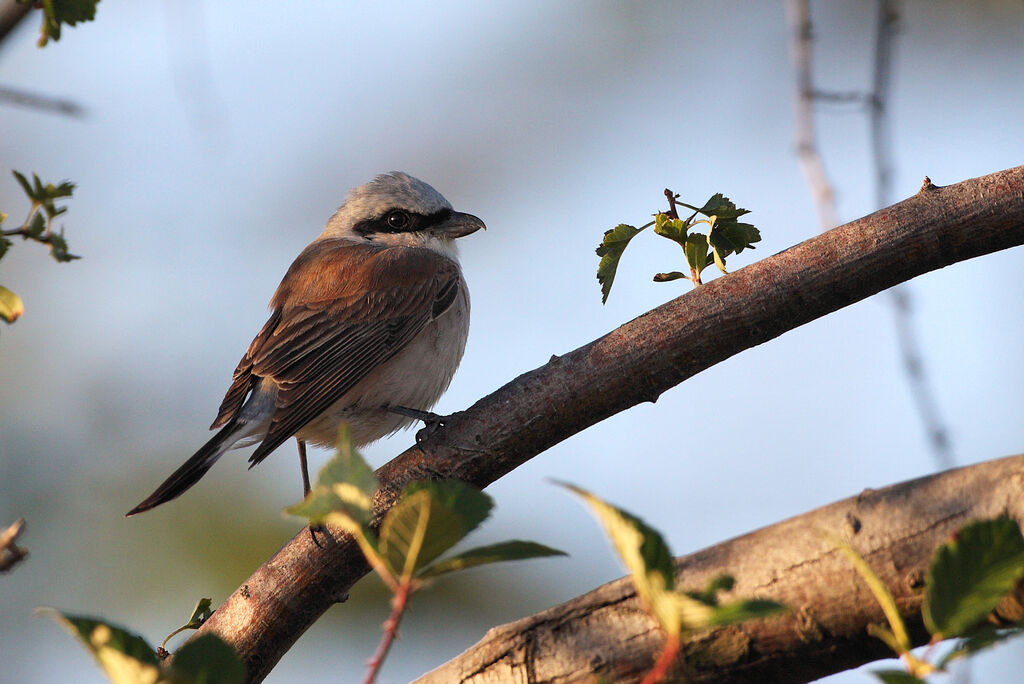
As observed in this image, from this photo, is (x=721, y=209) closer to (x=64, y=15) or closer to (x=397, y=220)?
(x=64, y=15)

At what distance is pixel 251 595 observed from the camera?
8.45 feet

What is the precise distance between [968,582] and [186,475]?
2775 millimetres

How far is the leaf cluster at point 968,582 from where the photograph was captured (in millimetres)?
1122

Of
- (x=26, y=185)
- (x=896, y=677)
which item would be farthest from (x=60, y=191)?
(x=896, y=677)

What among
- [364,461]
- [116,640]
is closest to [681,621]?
[364,461]

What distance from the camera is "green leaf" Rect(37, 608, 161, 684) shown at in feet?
3.69

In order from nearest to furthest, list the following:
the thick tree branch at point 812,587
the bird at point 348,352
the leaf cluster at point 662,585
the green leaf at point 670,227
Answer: the leaf cluster at point 662,585 → the thick tree branch at point 812,587 → the green leaf at point 670,227 → the bird at point 348,352

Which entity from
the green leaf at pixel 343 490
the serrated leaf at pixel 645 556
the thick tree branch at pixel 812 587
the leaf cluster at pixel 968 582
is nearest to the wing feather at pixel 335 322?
the thick tree branch at pixel 812 587

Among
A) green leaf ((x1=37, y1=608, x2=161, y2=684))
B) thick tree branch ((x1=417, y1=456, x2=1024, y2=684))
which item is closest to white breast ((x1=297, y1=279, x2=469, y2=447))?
thick tree branch ((x1=417, y1=456, x2=1024, y2=684))

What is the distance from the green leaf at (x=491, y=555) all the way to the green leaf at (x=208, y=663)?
0.80ft

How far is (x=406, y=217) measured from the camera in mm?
5152

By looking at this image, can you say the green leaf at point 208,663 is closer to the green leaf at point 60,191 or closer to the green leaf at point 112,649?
the green leaf at point 112,649

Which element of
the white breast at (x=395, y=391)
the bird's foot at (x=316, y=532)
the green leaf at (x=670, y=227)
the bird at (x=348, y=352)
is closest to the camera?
the green leaf at (x=670, y=227)

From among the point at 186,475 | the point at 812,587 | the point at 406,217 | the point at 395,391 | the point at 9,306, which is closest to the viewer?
the point at 812,587
